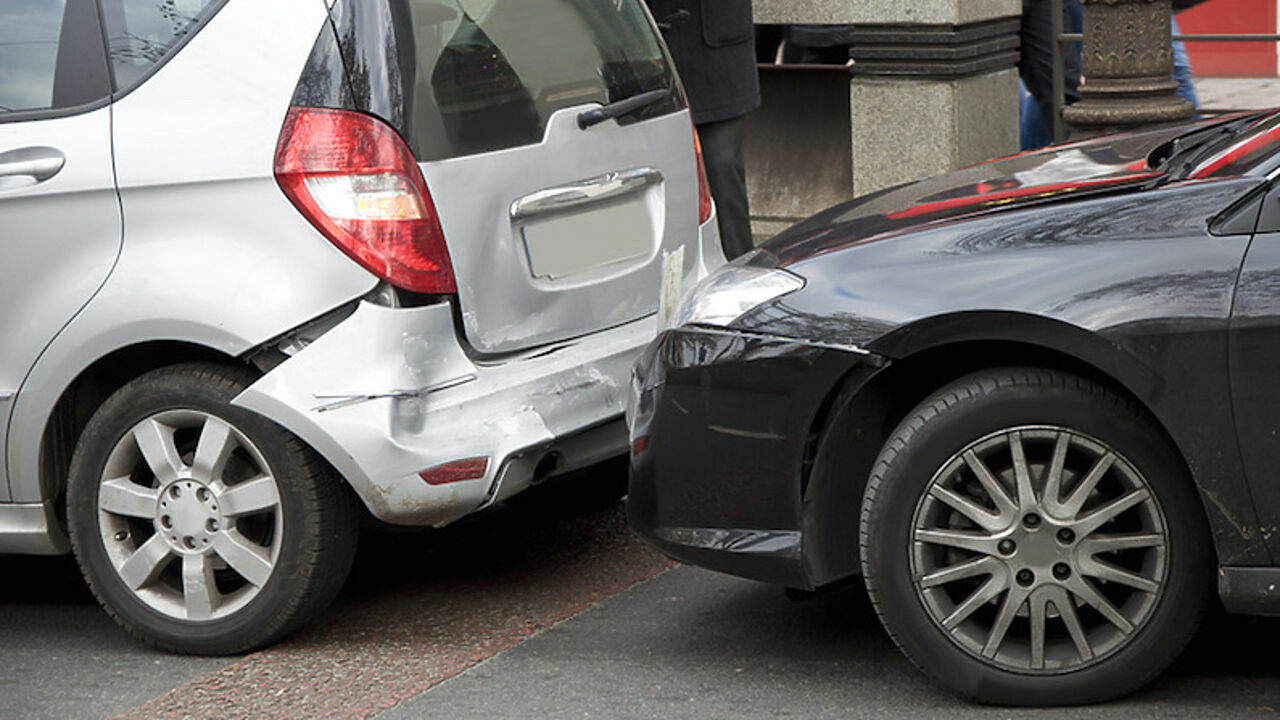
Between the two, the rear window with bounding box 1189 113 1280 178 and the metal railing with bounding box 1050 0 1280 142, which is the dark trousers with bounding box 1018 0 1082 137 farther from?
the rear window with bounding box 1189 113 1280 178

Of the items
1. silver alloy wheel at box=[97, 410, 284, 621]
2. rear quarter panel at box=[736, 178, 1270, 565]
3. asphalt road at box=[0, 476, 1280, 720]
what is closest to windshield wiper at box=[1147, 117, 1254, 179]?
rear quarter panel at box=[736, 178, 1270, 565]

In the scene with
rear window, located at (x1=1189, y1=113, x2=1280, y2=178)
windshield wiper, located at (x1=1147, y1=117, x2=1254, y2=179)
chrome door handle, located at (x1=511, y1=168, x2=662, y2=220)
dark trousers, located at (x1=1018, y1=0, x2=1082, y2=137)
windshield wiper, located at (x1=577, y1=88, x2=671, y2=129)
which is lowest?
dark trousers, located at (x1=1018, y1=0, x2=1082, y2=137)

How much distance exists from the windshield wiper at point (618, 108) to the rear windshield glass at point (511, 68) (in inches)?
0.8

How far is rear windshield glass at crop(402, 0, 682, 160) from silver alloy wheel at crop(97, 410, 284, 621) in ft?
2.77

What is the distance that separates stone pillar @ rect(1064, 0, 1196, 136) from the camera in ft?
19.8

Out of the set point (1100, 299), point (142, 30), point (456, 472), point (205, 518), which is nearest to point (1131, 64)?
point (1100, 299)

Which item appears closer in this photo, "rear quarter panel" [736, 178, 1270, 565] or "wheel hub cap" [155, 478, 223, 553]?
"rear quarter panel" [736, 178, 1270, 565]

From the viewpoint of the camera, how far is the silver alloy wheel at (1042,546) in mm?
3713

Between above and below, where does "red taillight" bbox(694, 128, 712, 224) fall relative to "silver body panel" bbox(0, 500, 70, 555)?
above

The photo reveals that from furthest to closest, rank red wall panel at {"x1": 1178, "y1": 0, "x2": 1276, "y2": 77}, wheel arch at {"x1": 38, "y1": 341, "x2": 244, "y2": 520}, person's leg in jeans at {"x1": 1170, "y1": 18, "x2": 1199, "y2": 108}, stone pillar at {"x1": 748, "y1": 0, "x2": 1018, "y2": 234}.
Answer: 1. red wall panel at {"x1": 1178, "y1": 0, "x2": 1276, "y2": 77}
2. person's leg in jeans at {"x1": 1170, "y1": 18, "x2": 1199, "y2": 108}
3. stone pillar at {"x1": 748, "y1": 0, "x2": 1018, "y2": 234}
4. wheel arch at {"x1": 38, "y1": 341, "x2": 244, "y2": 520}

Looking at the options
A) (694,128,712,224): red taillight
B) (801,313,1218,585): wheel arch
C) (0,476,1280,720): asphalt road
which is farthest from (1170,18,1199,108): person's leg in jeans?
(801,313,1218,585): wheel arch

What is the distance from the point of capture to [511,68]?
179 inches

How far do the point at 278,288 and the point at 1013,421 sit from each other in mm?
1631

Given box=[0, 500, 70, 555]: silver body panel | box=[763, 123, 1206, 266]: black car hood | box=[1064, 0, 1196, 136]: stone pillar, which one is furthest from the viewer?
box=[1064, 0, 1196, 136]: stone pillar
